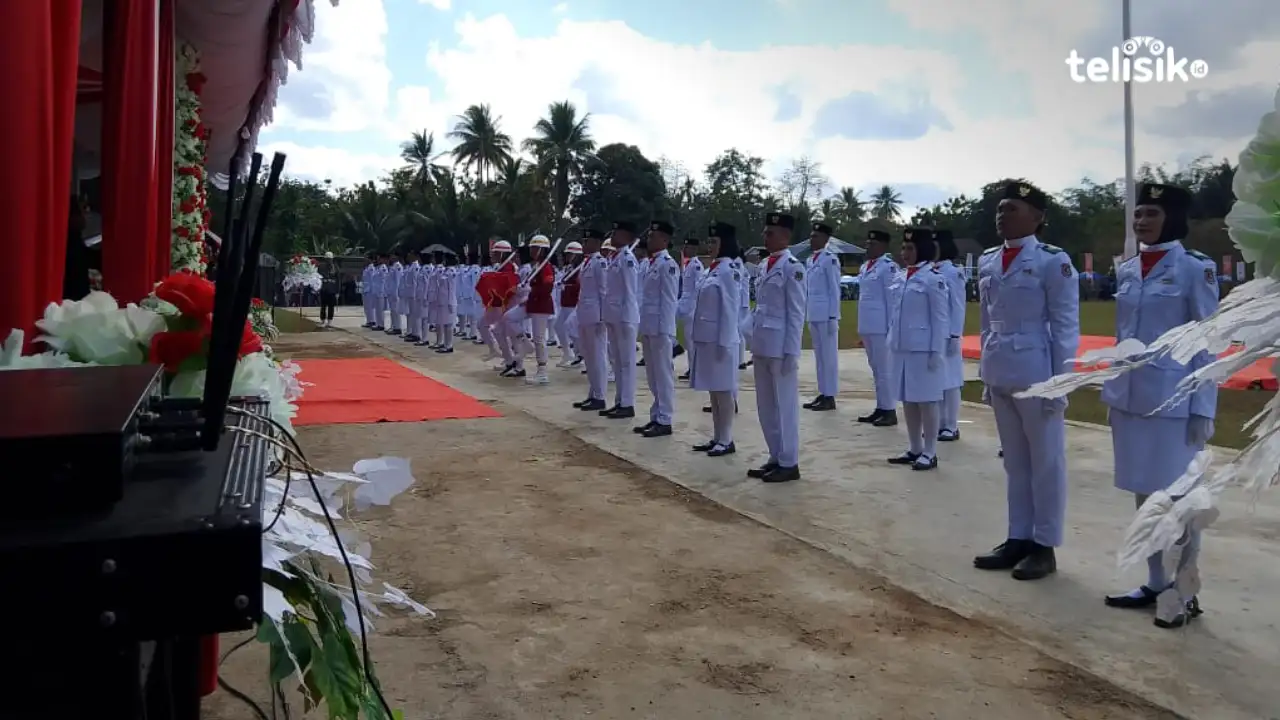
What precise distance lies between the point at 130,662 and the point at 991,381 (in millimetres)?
3936

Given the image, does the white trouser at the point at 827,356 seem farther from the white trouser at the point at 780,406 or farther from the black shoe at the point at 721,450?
the white trouser at the point at 780,406

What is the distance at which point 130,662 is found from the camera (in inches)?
36.3

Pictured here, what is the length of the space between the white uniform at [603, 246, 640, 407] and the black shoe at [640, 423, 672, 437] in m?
0.97

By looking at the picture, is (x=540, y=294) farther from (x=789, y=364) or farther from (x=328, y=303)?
(x=328, y=303)

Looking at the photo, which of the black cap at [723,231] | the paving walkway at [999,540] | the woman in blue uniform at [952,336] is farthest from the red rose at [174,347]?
the woman in blue uniform at [952,336]

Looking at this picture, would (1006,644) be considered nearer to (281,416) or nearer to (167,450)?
(281,416)

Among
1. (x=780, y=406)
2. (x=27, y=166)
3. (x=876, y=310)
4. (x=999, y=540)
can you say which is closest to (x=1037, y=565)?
(x=999, y=540)

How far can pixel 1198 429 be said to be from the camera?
3637 millimetres

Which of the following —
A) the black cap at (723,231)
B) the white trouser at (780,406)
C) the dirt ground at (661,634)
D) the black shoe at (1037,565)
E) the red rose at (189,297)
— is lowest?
the dirt ground at (661,634)

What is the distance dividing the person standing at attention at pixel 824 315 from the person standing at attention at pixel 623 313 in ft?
6.00

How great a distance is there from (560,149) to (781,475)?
38.3m

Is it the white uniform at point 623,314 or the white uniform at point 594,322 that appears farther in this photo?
the white uniform at point 594,322

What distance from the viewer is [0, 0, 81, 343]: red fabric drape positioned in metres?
1.82

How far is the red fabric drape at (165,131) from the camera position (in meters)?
3.90
